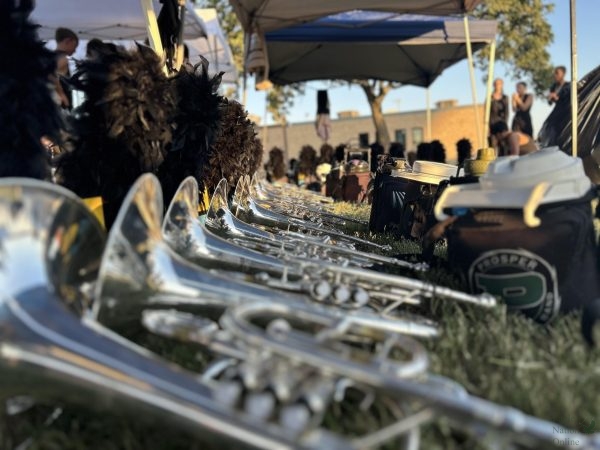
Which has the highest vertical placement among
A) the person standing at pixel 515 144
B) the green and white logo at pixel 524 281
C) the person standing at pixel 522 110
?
the person standing at pixel 522 110

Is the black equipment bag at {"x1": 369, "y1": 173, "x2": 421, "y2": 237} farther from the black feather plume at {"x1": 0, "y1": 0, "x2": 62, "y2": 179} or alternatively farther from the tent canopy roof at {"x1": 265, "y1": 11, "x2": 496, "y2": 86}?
the tent canopy roof at {"x1": 265, "y1": 11, "x2": 496, "y2": 86}

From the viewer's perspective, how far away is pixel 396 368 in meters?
1.01

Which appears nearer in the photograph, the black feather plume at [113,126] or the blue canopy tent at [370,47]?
the black feather plume at [113,126]

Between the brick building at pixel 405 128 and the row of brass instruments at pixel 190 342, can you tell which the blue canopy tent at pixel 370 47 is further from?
the brick building at pixel 405 128

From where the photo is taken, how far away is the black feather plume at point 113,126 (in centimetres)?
214

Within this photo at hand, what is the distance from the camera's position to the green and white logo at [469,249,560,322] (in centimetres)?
167

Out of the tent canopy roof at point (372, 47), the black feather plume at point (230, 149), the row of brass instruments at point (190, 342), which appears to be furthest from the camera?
the tent canopy roof at point (372, 47)

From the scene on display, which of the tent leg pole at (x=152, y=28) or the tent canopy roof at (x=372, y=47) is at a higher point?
the tent canopy roof at (x=372, y=47)

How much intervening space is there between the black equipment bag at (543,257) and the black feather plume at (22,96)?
1.40 m

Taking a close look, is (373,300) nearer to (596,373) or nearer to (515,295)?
(515,295)

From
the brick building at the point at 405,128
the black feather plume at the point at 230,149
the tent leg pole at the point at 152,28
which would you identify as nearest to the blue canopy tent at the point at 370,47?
the black feather plume at the point at 230,149

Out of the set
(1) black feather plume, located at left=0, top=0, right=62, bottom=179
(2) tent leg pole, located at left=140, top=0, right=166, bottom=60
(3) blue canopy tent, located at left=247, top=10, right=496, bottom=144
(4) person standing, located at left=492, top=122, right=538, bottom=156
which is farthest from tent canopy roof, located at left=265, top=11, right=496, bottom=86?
(1) black feather plume, located at left=0, top=0, right=62, bottom=179

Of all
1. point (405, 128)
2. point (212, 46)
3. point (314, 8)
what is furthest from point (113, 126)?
point (405, 128)

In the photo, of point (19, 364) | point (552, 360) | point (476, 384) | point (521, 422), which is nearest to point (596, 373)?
point (552, 360)
